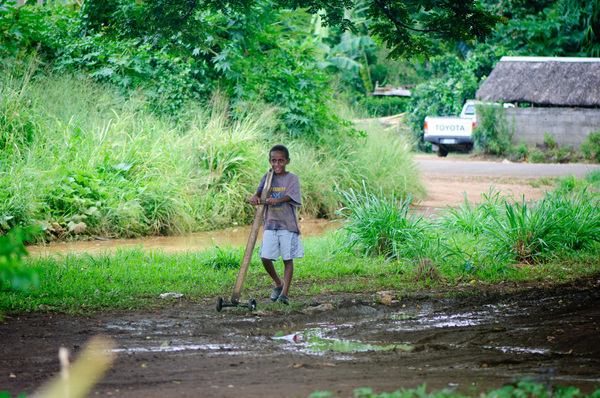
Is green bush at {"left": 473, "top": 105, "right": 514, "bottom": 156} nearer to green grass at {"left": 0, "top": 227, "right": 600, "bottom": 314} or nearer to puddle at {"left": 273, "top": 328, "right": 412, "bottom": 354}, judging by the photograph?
green grass at {"left": 0, "top": 227, "right": 600, "bottom": 314}

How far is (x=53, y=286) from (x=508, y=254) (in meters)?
5.23

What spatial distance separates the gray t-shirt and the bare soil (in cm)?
76

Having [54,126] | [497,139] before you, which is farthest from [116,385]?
[497,139]

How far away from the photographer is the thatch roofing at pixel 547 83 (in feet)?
82.8

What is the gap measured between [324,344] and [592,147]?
68.5 ft

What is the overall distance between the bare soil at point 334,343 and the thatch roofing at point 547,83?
2067cm

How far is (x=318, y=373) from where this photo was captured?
3793 millimetres

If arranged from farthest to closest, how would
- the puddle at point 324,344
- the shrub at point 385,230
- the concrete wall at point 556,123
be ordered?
the concrete wall at point 556,123 < the shrub at point 385,230 < the puddle at point 324,344

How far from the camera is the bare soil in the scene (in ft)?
11.8

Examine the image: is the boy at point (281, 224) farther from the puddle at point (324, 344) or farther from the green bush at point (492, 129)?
the green bush at point (492, 129)

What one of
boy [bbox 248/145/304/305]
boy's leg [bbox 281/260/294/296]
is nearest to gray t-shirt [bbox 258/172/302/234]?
boy [bbox 248/145/304/305]

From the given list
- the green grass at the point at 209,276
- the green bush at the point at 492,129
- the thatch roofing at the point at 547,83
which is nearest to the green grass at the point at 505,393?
the green grass at the point at 209,276

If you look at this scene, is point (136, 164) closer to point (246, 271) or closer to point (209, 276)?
point (209, 276)

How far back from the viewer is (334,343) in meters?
4.75
